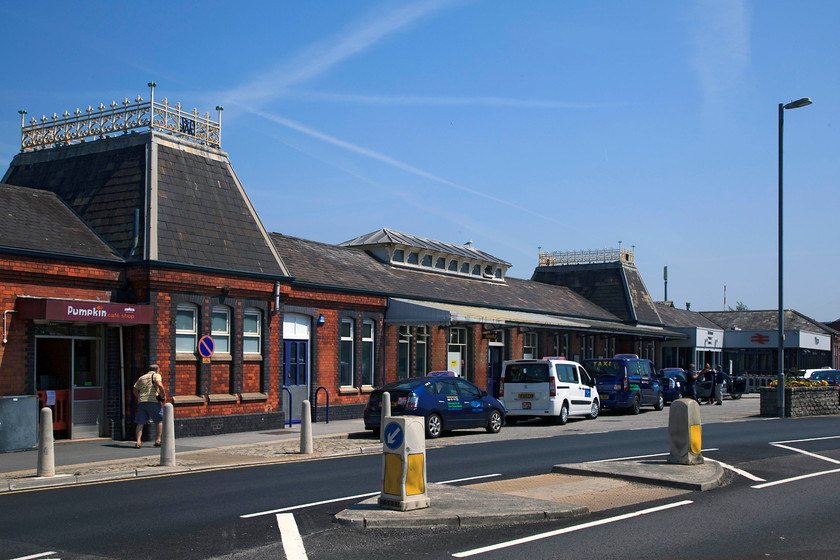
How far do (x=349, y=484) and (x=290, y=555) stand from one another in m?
4.54

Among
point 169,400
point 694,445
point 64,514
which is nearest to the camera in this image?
point 64,514

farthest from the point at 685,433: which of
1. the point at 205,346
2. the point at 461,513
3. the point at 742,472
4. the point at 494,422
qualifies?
Answer: the point at 205,346

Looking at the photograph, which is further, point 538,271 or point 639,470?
point 538,271

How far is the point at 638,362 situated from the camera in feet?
101

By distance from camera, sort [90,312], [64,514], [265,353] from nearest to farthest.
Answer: [64,514]
[90,312]
[265,353]

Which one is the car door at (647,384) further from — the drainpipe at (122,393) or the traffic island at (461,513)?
the traffic island at (461,513)

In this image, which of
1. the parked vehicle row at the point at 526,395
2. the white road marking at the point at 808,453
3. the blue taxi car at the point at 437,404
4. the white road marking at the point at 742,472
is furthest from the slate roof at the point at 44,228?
the white road marking at the point at 808,453

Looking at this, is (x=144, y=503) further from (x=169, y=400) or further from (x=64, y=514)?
(x=169, y=400)

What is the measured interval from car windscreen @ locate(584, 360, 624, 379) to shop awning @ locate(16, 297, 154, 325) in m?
16.4

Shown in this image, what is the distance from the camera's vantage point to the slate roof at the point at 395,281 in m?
26.1

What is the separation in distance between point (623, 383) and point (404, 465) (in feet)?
68.7

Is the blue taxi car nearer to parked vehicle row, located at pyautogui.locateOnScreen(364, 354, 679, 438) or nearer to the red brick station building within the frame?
parked vehicle row, located at pyautogui.locateOnScreen(364, 354, 679, 438)

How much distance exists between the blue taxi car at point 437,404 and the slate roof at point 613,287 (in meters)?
26.5

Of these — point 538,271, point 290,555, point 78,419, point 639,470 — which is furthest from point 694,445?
point 538,271
